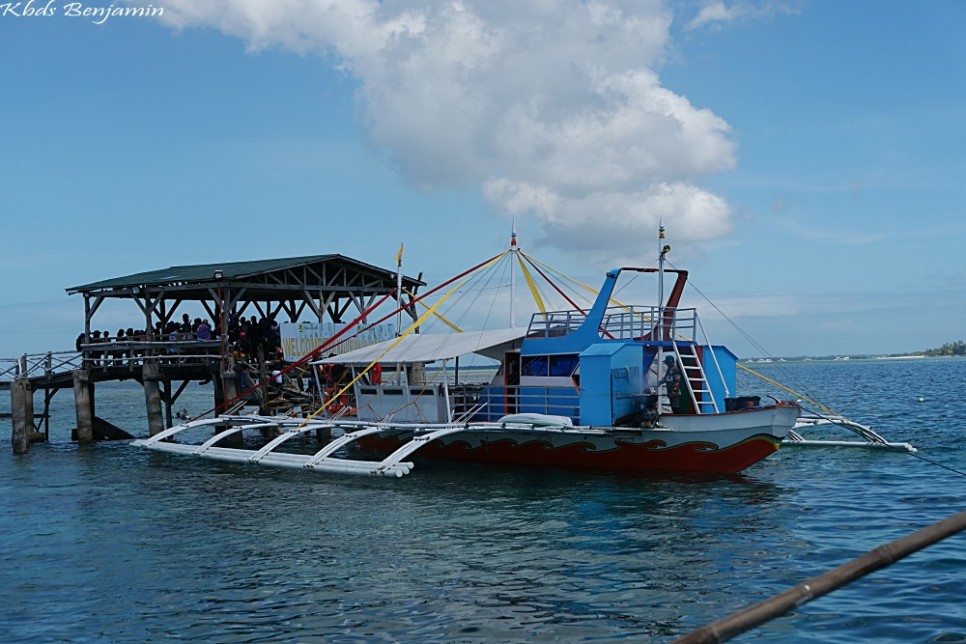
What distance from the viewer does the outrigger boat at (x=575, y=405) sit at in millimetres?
22891

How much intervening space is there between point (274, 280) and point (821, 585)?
1311 inches

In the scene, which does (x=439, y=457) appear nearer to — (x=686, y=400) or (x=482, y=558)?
(x=686, y=400)

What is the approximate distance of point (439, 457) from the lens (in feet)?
91.9

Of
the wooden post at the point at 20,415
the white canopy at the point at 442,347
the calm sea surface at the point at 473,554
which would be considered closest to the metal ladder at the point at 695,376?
the calm sea surface at the point at 473,554

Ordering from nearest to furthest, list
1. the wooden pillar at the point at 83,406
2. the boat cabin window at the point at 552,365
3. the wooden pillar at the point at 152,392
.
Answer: the boat cabin window at the point at 552,365 < the wooden pillar at the point at 152,392 < the wooden pillar at the point at 83,406

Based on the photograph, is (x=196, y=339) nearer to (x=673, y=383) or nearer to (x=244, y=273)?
(x=244, y=273)

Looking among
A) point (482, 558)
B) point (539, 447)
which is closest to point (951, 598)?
point (482, 558)

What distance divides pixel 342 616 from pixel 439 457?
15807 millimetres

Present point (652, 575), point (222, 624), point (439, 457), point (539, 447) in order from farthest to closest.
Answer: point (439, 457) → point (539, 447) → point (652, 575) → point (222, 624)

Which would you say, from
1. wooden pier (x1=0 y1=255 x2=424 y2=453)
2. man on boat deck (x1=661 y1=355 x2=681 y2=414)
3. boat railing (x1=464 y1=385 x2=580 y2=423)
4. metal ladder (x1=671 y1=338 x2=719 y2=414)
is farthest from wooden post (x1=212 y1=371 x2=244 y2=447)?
metal ladder (x1=671 y1=338 x2=719 y2=414)

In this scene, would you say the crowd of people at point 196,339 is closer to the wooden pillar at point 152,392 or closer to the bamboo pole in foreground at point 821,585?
the wooden pillar at point 152,392

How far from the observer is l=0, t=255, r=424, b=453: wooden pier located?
34750mm

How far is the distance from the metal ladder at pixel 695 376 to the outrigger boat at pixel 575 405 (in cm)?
4

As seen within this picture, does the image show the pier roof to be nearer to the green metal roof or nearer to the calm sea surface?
the green metal roof
